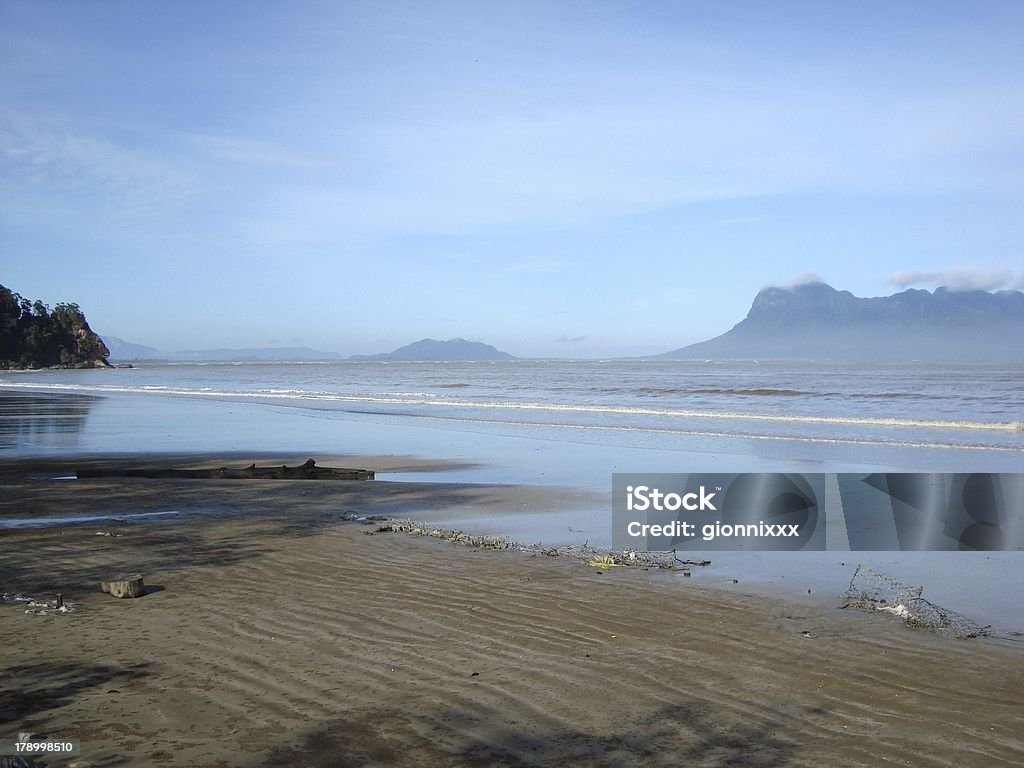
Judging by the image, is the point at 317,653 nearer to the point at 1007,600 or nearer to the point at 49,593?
the point at 49,593

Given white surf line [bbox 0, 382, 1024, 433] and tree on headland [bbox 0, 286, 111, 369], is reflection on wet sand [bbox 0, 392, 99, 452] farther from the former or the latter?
tree on headland [bbox 0, 286, 111, 369]

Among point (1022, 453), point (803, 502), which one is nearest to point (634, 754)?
point (803, 502)

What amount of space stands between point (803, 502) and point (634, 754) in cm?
911

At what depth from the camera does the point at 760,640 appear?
20.4 ft

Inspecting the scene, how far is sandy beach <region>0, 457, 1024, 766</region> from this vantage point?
14.4ft

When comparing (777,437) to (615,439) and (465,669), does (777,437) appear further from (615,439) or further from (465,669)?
(465,669)

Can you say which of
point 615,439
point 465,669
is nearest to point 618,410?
point 615,439

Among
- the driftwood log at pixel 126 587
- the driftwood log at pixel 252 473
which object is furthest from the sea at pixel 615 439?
the driftwood log at pixel 126 587

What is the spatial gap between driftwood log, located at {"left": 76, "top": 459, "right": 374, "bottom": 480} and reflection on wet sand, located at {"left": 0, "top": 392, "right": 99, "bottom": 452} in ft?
20.2

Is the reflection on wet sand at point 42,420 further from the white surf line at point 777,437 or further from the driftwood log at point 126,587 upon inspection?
the driftwood log at point 126,587

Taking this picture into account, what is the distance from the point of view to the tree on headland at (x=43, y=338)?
116875mm

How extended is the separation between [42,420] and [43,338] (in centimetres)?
10464

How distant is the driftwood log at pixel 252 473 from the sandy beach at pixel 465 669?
6.00 metres

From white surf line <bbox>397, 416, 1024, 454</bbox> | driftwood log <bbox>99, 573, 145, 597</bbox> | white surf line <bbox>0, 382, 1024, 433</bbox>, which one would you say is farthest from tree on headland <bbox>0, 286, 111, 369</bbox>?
driftwood log <bbox>99, 573, 145, 597</bbox>
